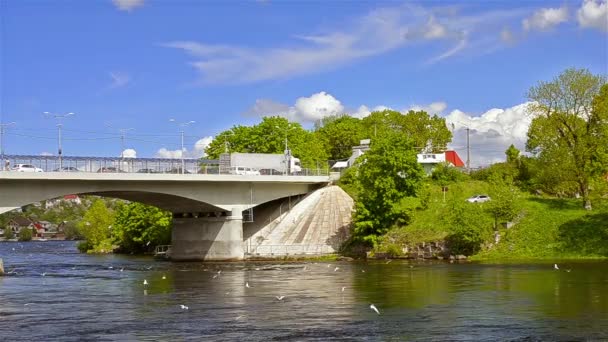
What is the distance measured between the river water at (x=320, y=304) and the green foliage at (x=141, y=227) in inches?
2016

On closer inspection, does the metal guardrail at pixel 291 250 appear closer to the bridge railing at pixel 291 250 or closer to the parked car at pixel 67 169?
the bridge railing at pixel 291 250

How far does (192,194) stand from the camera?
10669 cm

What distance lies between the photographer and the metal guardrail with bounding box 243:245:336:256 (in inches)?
4380

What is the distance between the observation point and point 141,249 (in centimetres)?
15388

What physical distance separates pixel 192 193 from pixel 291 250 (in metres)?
15.6

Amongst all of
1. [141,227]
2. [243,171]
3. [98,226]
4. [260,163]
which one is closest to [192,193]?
[243,171]

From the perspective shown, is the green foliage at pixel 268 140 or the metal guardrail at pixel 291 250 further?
the green foliage at pixel 268 140

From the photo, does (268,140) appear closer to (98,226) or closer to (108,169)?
(98,226)

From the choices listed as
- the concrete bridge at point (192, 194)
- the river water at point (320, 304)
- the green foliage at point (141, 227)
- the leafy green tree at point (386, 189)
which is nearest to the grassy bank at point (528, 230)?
the leafy green tree at point (386, 189)

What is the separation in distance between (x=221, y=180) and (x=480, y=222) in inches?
1289

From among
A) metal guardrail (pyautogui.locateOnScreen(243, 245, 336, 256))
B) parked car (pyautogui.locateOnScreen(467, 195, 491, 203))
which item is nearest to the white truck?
metal guardrail (pyautogui.locateOnScreen(243, 245, 336, 256))

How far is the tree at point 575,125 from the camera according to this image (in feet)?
348

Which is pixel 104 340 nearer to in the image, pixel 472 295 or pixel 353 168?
pixel 472 295

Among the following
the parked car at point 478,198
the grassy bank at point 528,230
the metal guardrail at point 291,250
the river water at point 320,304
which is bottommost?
the river water at point 320,304
